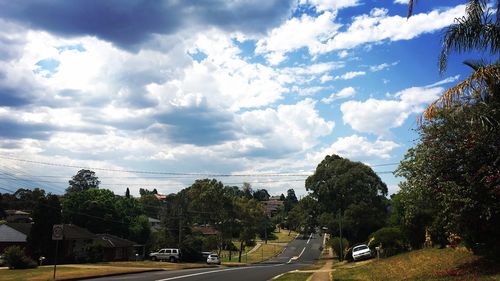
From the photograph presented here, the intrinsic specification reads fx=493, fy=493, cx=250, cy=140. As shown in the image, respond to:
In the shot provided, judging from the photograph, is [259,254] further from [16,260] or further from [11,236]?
[16,260]

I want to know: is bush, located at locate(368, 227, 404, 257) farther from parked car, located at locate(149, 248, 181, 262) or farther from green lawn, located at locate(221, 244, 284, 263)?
green lawn, located at locate(221, 244, 284, 263)

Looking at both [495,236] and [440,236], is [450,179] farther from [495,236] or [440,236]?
[440,236]

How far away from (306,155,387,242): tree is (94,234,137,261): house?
29198mm

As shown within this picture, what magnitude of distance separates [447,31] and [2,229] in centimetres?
5251

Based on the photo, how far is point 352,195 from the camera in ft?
237

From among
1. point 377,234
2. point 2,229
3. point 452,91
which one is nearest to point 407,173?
point 452,91

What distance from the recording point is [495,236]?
1633cm

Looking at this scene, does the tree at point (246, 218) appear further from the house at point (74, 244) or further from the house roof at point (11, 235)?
the house roof at point (11, 235)

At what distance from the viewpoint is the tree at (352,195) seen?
6931 centimetres

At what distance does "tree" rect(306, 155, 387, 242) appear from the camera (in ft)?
227

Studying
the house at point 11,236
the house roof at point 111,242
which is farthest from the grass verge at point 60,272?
the house roof at point 111,242

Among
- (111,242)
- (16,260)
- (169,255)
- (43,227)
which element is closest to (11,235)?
(43,227)

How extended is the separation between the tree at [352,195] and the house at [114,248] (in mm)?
29198

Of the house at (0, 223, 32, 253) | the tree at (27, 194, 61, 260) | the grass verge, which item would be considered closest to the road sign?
the grass verge
